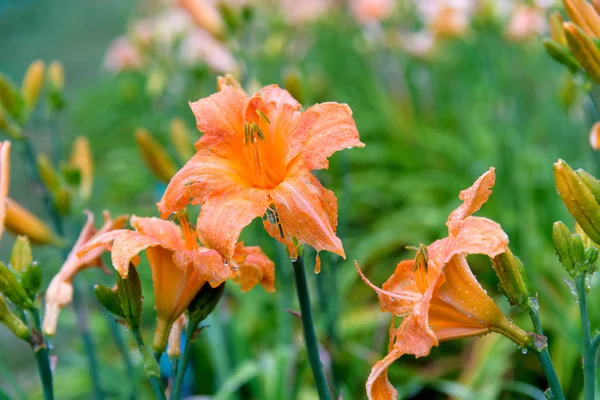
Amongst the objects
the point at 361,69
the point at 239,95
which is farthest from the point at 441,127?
the point at 239,95

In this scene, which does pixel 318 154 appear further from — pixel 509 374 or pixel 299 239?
pixel 509 374

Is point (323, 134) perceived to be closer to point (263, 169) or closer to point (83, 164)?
point (263, 169)

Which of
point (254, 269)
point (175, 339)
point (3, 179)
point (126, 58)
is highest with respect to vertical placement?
point (3, 179)

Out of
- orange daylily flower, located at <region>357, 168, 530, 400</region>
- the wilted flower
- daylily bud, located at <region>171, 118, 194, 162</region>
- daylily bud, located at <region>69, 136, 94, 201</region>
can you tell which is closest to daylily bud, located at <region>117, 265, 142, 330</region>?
orange daylily flower, located at <region>357, 168, 530, 400</region>

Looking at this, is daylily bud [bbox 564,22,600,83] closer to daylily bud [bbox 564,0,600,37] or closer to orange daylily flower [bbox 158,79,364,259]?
daylily bud [bbox 564,0,600,37]

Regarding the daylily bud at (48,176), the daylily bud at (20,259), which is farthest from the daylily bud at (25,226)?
the daylily bud at (20,259)

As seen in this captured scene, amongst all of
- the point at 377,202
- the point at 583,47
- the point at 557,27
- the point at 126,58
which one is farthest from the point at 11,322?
the point at 126,58
